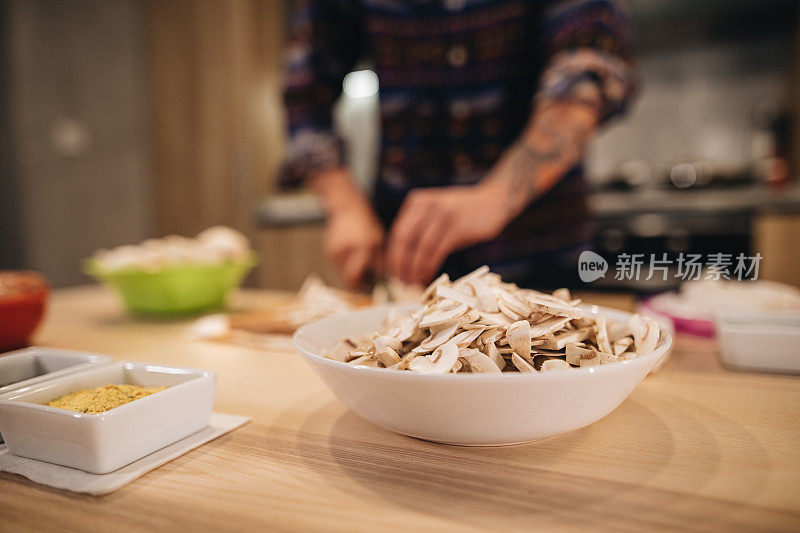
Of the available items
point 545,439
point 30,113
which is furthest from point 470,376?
point 30,113

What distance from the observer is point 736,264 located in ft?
2.04

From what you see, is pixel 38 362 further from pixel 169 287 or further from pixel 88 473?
pixel 169 287

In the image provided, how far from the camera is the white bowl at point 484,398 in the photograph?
0.36 m

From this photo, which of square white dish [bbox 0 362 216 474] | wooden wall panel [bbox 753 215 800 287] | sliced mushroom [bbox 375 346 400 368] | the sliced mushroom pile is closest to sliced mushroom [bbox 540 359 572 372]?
the sliced mushroom pile

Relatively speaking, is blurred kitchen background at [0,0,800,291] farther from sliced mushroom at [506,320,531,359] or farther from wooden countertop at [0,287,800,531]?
sliced mushroom at [506,320,531,359]

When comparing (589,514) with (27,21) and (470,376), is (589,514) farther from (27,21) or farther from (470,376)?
(27,21)

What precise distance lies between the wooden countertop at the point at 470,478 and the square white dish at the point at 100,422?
26 millimetres

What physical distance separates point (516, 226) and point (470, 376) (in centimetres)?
114

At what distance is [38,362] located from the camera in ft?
1.94

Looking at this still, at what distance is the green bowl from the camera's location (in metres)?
1.06

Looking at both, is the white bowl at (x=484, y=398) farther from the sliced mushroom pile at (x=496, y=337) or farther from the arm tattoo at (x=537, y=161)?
the arm tattoo at (x=537, y=161)

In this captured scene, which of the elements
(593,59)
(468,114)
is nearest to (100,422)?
(593,59)

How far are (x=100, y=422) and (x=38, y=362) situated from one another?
0.27 meters

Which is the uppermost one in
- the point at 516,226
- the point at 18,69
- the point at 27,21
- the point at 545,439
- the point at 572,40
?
the point at 27,21
